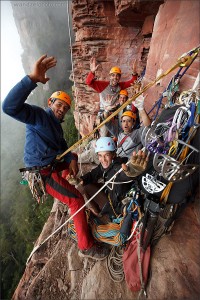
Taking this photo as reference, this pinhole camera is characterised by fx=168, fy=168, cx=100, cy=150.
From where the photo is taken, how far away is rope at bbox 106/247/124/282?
7.19 feet

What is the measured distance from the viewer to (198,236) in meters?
1.76

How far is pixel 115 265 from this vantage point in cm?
237

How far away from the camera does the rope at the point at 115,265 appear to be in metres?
2.19

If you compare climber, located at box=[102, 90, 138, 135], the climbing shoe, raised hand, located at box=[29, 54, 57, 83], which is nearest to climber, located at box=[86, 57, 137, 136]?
climber, located at box=[102, 90, 138, 135]

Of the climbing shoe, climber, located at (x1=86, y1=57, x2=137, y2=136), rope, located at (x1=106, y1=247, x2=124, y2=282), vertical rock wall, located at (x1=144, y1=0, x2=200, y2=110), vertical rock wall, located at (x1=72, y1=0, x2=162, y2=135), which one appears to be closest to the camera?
vertical rock wall, located at (x1=144, y1=0, x2=200, y2=110)

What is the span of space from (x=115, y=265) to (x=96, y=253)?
1.06 feet

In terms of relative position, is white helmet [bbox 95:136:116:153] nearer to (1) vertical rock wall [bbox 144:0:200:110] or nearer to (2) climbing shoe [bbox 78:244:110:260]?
(1) vertical rock wall [bbox 144:0:200:110]

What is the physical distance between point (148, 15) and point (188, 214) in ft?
16.2

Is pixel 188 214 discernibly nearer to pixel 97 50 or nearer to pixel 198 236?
pixel 198 236

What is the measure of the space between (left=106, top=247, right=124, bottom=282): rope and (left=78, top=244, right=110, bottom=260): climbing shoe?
94 mm

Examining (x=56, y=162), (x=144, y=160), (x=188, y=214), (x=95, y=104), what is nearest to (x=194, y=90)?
(x=144, y=160)

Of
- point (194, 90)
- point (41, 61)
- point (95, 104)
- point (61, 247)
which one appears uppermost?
point (41, 61)

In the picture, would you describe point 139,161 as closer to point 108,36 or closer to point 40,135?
point 40,135

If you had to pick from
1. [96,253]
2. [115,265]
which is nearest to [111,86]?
[96,253]
